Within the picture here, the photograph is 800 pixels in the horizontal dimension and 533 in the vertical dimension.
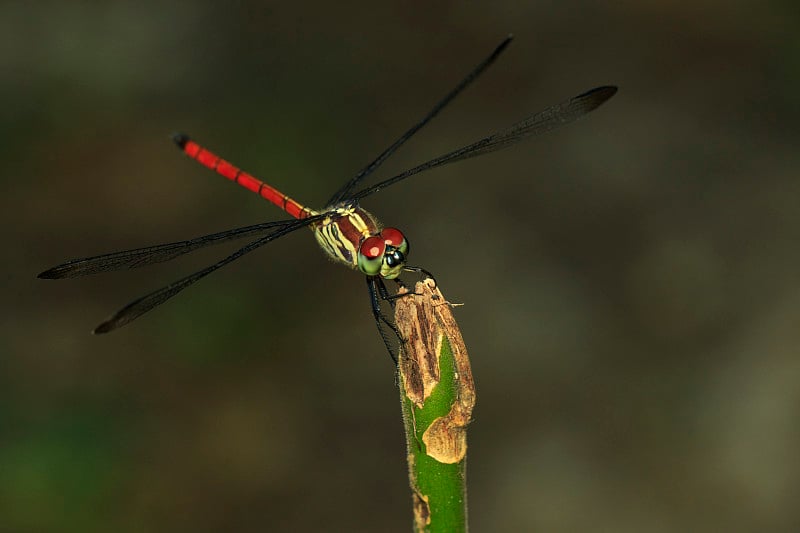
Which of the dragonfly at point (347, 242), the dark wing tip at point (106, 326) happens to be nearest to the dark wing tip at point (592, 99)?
the dragonfly at point (347, 242)

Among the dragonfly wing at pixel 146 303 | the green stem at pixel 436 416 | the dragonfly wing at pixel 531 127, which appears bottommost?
the green stem at pixel 436 416

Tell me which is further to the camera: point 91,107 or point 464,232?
point 91,107

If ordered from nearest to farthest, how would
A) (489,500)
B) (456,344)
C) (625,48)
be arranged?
1. (456,344)
2. (489,500)
3. (625,48)

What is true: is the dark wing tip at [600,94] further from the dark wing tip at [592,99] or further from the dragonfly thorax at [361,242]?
the dragonfly thorax at [361,242]

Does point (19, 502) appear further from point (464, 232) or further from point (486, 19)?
point (486, 19)

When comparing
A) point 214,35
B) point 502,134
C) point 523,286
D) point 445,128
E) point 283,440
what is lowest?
point 283,440

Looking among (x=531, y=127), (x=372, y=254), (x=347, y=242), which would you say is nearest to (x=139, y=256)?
(x=347, y=242)

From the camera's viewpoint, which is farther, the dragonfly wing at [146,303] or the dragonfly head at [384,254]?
the dragonfly head at [384,254]

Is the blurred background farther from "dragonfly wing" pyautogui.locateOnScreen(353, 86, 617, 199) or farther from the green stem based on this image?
the green stem

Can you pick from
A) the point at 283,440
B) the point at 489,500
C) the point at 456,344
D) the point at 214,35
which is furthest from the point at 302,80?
the point at 456,344
